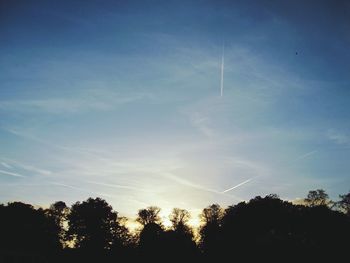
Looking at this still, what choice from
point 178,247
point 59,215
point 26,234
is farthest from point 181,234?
point 59,215

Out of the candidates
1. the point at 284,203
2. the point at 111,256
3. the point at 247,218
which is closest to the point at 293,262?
the point at 111,256

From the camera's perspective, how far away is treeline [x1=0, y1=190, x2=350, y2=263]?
173ft

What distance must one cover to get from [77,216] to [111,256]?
40.9 metres

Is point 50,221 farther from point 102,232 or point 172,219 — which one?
point 172,219

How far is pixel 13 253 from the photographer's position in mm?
52812

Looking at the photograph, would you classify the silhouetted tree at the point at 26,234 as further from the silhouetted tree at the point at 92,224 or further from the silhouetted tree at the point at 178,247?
the silhouetted tree at the point at 178,247

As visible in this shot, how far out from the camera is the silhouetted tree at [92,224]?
96.1 meters

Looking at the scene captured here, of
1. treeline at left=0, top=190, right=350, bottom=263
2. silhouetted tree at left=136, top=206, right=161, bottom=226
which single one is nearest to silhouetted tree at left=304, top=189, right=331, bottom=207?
treeline at left=0, top=190, right=350, bottom=263

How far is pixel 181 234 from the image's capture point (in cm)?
5703

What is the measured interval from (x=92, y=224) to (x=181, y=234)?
1972 inches

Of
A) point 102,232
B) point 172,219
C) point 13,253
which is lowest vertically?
point 13,253

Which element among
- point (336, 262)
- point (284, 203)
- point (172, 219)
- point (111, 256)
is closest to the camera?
point (336, 262)

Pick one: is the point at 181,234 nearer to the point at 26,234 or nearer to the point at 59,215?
the point at 26,234

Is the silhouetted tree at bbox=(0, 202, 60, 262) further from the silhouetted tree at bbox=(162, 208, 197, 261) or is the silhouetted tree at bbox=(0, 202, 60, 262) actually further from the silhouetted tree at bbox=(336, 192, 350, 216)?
the silhouetted tree at bbox=(336, 192, 350, 216)
